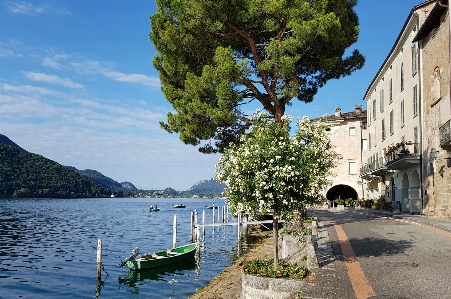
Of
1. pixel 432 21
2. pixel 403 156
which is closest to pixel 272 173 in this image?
pixel 432 21

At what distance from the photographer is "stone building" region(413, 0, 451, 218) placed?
2355cm

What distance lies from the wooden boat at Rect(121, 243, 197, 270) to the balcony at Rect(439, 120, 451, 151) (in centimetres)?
1510

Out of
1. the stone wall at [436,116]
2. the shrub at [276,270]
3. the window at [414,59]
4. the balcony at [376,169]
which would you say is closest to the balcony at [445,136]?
the stone wall at [436,116]

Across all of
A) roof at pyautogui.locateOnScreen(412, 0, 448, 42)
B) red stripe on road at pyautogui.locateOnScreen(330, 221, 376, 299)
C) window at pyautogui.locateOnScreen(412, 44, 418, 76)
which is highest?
roof at pyautogui.locateOnScreen(412, 0, 448, 42)

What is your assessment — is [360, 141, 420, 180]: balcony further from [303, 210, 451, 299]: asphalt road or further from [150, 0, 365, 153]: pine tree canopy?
[303, 210, 451, 299]: asphalt road

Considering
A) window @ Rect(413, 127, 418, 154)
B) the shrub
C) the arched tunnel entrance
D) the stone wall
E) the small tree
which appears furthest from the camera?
the arched tunnel entrance

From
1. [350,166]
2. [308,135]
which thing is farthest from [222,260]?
[350,166]

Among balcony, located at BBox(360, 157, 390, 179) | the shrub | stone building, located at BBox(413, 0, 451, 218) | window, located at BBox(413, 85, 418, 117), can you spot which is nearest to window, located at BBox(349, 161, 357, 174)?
balcony, located at BBox(360, 157, 390, 179)

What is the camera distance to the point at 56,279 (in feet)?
68.7

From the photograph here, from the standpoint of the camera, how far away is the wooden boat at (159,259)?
21.4 metres

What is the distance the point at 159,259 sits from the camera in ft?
71.9

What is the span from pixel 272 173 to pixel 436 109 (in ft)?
64.9

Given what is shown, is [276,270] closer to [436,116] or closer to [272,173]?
[272,173]

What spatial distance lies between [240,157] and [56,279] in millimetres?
15451
